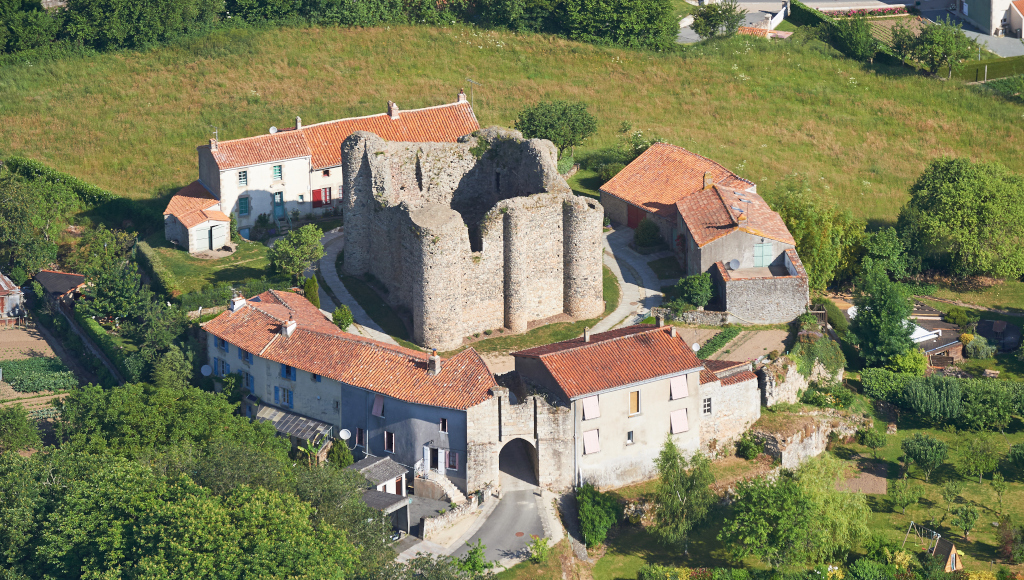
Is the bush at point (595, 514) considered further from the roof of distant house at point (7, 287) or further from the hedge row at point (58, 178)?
the hedge row at point (58, 178)

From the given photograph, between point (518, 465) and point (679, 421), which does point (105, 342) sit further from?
point (679, 421)

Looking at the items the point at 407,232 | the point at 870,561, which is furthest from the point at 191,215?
the point at 870,561

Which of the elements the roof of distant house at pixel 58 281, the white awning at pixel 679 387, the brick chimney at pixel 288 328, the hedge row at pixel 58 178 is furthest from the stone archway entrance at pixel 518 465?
the hedge row at pixel 58 178

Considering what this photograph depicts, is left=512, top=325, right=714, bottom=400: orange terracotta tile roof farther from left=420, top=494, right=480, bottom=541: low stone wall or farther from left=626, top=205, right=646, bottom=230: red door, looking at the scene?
left=626, top=205, right=646, bottom=230: red door

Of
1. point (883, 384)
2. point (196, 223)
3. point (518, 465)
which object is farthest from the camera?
point (196, 223)

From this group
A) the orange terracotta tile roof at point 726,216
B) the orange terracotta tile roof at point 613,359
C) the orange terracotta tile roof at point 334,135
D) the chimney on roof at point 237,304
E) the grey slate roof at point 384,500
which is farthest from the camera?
the orange terracotta tile roof at point 334,135

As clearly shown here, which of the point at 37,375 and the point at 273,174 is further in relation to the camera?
the point at 273,174

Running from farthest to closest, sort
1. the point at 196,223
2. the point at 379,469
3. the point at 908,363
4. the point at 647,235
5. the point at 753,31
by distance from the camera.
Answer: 1. the point at 753,31
2. the point at 196,223
3. the point at 647,235
4. the point at 908,363
5. the point at 379,469

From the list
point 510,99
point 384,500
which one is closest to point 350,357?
point 384,500
